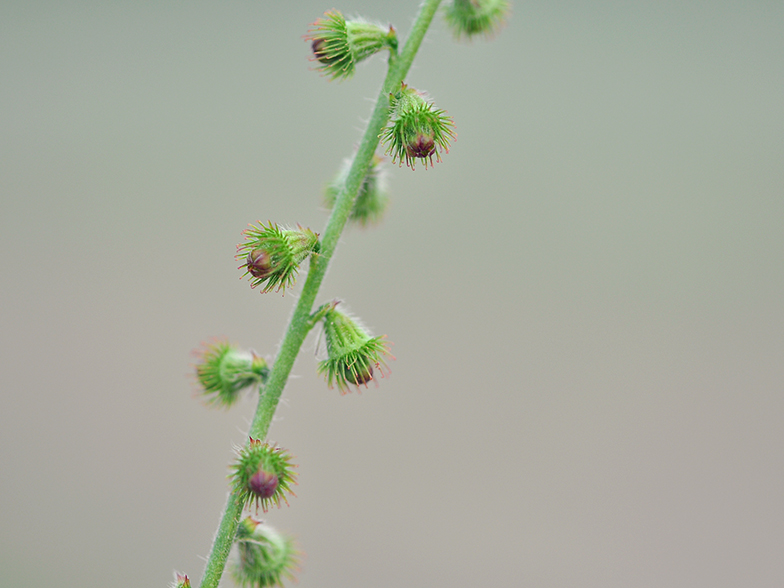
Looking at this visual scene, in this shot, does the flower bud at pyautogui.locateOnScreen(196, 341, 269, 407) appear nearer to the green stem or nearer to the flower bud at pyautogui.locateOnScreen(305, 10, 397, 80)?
the green stem

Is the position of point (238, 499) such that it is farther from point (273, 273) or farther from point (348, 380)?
point (273, 273)

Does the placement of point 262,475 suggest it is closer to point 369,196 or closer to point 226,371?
point 226,371

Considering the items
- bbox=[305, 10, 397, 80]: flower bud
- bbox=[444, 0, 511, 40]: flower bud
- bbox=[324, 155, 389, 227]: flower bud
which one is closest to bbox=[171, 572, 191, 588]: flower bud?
bbox=[324, 155, 389, 227]: flower bud

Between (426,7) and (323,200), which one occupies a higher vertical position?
(426,7)

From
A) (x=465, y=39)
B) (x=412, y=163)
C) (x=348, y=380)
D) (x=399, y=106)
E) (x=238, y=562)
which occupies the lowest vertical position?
(x=238, y=562)

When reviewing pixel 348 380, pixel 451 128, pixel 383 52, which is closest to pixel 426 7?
pixel 383 52

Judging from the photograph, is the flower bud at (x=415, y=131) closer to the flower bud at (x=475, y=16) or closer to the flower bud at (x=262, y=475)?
the flower bud at (x=475, y=16)
